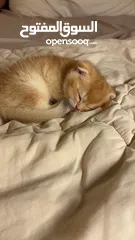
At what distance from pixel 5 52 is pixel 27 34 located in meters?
0.23

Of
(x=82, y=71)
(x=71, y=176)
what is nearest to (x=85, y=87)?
(x=82, y=71)

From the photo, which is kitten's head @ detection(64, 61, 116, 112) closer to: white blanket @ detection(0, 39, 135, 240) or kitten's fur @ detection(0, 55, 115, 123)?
kitten's fur @ detection(0, 55, 115, 123)

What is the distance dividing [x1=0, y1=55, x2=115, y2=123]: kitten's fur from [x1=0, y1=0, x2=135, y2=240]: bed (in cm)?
7

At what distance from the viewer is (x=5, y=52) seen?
148 centimetres

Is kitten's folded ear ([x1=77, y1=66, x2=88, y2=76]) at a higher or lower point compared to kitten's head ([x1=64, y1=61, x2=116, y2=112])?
higher

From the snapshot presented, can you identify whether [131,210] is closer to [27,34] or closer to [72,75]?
[72,75]

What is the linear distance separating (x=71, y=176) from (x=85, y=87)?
524mm

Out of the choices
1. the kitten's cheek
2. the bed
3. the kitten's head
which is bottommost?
the bed

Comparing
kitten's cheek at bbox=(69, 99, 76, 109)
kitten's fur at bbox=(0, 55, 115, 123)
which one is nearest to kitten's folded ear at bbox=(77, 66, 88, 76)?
kitten's fur at bbox=(0, 55, 115, 123)

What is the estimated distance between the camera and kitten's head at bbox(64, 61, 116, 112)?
113 cm

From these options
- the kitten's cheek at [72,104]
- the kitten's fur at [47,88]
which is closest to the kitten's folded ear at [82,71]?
the kitten's fur at [47,88]

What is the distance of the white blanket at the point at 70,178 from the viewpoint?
621mm

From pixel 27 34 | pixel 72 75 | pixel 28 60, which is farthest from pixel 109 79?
pixel 27 34

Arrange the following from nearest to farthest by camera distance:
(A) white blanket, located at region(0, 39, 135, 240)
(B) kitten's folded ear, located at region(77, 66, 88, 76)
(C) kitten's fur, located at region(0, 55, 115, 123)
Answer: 1. (A) white blanket, located at region(0, 39, 135, 240)
2. (C) kitten's fur, located at region(0, 55, 115, 123)
3. (B) kitten's folded ear, located at region(77, 66, 88, 76)
